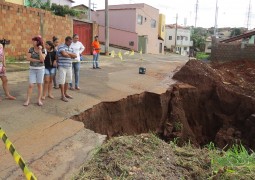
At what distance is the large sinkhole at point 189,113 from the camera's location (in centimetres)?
777

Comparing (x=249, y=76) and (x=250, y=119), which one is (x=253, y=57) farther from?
(x=250, y=119)

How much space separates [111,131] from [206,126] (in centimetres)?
531

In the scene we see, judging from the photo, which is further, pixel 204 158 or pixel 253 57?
pixel 253 57

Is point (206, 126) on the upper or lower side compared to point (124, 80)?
lower

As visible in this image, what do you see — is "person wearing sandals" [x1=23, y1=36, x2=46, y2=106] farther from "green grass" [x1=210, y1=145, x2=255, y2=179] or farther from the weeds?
the weeds

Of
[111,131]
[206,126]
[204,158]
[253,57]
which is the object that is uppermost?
[253,57]

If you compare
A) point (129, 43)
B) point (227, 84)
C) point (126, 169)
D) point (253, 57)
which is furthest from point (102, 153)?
point (129, 43)

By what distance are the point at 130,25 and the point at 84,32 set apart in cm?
1719

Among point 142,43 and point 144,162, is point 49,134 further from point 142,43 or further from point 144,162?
point 142,43

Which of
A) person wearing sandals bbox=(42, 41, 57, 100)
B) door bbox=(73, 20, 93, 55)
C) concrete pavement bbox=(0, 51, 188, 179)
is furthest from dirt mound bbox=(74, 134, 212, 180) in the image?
door bbox=(73, 20, 93, 55)

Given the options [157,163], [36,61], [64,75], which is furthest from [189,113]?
[157,163]

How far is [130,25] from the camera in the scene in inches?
1414

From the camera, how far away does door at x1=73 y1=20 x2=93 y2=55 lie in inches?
746

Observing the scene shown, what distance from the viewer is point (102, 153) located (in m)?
3.91
